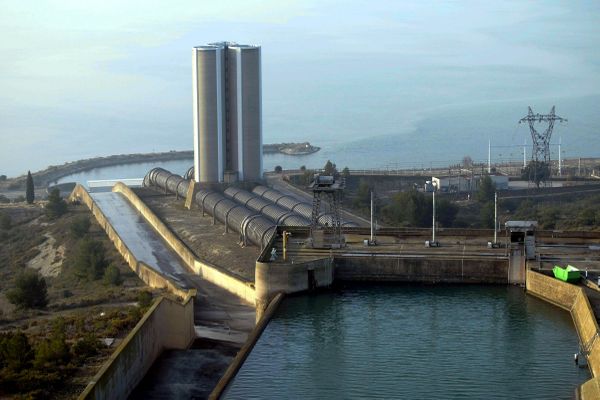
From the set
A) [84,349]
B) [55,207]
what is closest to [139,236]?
[55,207]

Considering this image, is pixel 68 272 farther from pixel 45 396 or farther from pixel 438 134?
pixel 438 134

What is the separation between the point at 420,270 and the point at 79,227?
13192mm

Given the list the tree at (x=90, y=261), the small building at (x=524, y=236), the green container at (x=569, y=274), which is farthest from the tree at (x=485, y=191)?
the green container at (x=569, y=274)

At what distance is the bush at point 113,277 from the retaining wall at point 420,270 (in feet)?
17.3

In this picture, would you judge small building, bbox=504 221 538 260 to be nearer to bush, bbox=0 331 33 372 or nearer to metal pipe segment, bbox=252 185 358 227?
metal pipe segment, bbox=252 185 358 227

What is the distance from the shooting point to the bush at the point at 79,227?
93.6ft

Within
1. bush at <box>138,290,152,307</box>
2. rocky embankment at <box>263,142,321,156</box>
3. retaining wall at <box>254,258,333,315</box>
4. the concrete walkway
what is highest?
rocky embankment at <box>263,142,321,156</box>

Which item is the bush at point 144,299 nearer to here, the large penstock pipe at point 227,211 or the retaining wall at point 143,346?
the retaining wall at point 143,346

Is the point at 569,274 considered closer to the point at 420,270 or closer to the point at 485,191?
the point at 420,270

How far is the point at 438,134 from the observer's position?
70.1 m

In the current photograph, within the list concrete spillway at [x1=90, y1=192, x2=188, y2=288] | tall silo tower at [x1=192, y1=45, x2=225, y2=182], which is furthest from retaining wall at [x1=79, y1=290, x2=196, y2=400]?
tall silo tower at [x1=192, y1=45, x2=225, y2=182]

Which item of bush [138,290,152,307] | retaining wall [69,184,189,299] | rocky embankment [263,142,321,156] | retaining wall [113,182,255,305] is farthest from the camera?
rocky embankment [263,142,321,156]

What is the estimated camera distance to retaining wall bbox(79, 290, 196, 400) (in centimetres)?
1223

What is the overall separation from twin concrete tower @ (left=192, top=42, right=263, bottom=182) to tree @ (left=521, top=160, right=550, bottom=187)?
1237 centimetres
